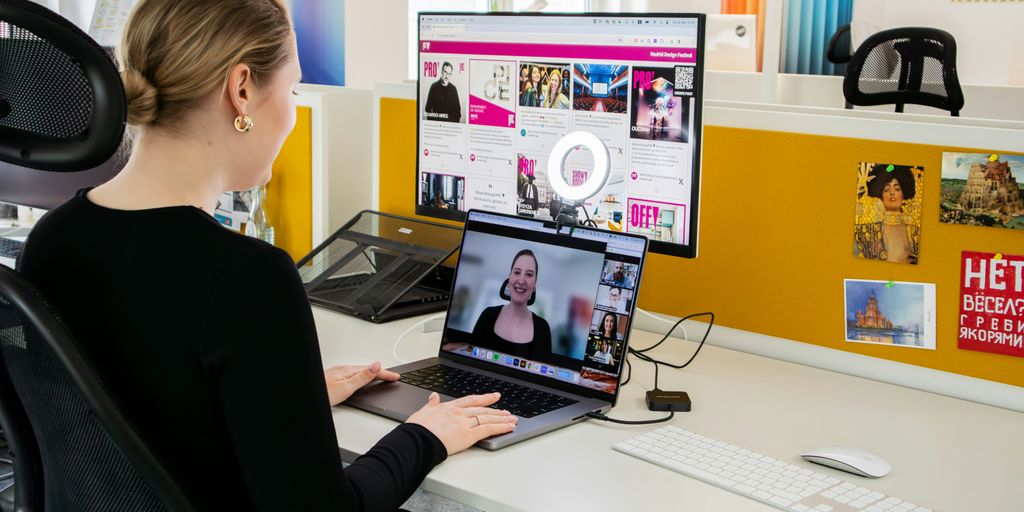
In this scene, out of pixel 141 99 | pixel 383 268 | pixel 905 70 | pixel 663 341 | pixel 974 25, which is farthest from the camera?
pixel 974 25

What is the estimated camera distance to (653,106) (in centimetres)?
146

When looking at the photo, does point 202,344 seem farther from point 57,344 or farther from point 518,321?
point 518,321

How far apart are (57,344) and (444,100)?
0.98 meters

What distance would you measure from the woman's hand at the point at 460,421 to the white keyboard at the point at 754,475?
145 millimetres

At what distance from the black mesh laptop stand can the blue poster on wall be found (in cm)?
179

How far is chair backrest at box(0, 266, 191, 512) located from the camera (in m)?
0.85

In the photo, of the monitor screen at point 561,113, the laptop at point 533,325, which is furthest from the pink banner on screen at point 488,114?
the laptop at point 533,325

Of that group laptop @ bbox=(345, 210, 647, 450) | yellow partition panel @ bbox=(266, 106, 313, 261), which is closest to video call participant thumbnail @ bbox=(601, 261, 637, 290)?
laptop @ bbox=(345, 210, 647, 450)

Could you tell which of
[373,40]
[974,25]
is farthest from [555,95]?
[974,25]

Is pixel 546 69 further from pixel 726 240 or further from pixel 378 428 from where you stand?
pixel 378 428

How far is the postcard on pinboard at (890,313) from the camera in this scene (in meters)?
1.42

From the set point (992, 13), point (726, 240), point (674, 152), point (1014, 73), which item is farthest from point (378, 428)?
point (992, 13)

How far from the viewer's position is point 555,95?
5.13 feet

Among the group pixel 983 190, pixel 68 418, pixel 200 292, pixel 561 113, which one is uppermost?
pixel 561 113
